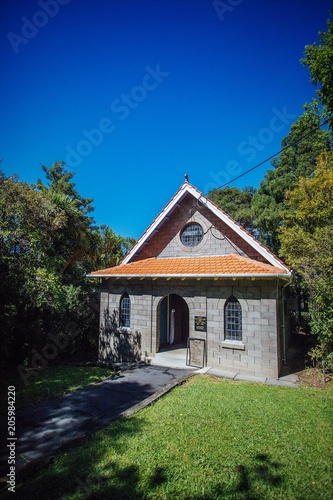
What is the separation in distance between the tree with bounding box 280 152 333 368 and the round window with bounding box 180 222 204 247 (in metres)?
4.69

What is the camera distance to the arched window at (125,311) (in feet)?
43.2

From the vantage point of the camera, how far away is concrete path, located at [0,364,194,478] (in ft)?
17.3

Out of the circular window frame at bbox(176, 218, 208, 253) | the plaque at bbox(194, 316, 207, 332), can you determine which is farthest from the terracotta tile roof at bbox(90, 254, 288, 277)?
the plaque at bbox(194, 316, 207, 332)

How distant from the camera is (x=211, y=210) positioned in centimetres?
1302

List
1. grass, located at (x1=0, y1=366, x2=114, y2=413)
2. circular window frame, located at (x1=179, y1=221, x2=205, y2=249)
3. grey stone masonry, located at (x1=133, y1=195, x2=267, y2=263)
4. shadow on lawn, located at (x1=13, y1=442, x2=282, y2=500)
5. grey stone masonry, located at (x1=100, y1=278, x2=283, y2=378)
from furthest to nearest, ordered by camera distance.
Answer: circular window frame, located at (x1=179, y1=221, x2=205, y2=249)
grey stone masonry, located at (x1=133, y1=195, x2=267, y2=263)
grey stone masonry, located at (x1=100, y1=278, x2=283, y2=378)
grass, located at (x1=0, y1=366, x2=114, y2=413)
shadow on lawn, located at (x1=13, y1=442, x2=282, y2=500)

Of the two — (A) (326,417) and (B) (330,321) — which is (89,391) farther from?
(B) (330,321)

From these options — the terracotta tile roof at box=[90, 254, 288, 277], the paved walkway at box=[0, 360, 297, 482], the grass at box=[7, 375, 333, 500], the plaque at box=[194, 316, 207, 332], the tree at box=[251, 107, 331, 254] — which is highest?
the tree at box=[251, 107, 331, 254]

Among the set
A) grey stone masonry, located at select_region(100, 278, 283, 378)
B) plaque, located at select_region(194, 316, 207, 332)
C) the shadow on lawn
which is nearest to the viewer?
the shadow on lawn

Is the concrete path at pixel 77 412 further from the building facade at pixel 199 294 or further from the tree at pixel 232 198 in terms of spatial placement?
the tree at pixel 232 198

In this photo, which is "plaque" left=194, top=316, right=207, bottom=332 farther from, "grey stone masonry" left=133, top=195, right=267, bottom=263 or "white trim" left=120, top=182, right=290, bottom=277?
"white trim" left=120, top=182, right=290, bottom=277

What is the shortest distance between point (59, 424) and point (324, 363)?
29.3 ft

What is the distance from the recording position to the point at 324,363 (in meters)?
9.58

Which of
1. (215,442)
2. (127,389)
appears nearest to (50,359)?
(127,389)

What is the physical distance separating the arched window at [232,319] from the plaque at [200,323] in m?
0.87
